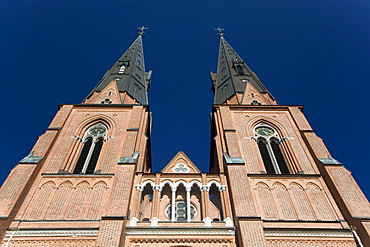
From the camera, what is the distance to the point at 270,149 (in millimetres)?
18734

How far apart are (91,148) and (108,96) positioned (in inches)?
279

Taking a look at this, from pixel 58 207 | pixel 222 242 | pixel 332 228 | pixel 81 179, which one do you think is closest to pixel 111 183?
pixel 81 179

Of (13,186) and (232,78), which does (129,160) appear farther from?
(232,78)

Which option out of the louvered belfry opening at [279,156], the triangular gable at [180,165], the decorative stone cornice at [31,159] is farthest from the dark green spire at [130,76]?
the louvered belfry opening at [279,156]

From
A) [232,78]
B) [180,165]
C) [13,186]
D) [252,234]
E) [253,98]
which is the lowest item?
[252,234]

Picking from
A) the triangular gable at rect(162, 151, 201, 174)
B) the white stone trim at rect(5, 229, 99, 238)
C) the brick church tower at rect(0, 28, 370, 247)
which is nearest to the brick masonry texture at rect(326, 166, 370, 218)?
the brick church tower at rect(0, 28, 370, 247)

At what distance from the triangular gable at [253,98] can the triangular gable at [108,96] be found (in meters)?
9.78

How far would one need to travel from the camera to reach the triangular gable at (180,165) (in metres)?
17.3

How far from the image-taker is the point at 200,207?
14531 millimetres

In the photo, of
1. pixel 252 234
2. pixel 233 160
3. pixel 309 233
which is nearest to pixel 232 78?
pixel 233 160

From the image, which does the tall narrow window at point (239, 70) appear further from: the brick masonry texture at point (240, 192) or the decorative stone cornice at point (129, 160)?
the decorative stone cornice at point (129, 160)

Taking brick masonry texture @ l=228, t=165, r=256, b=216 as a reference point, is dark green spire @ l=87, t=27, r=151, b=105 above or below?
above

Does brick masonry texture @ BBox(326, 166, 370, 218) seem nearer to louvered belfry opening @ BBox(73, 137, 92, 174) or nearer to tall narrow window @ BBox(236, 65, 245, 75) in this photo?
louvered belfry opening @ BBox(73, 137, 92, 174)

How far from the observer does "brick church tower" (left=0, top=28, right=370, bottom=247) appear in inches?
490
